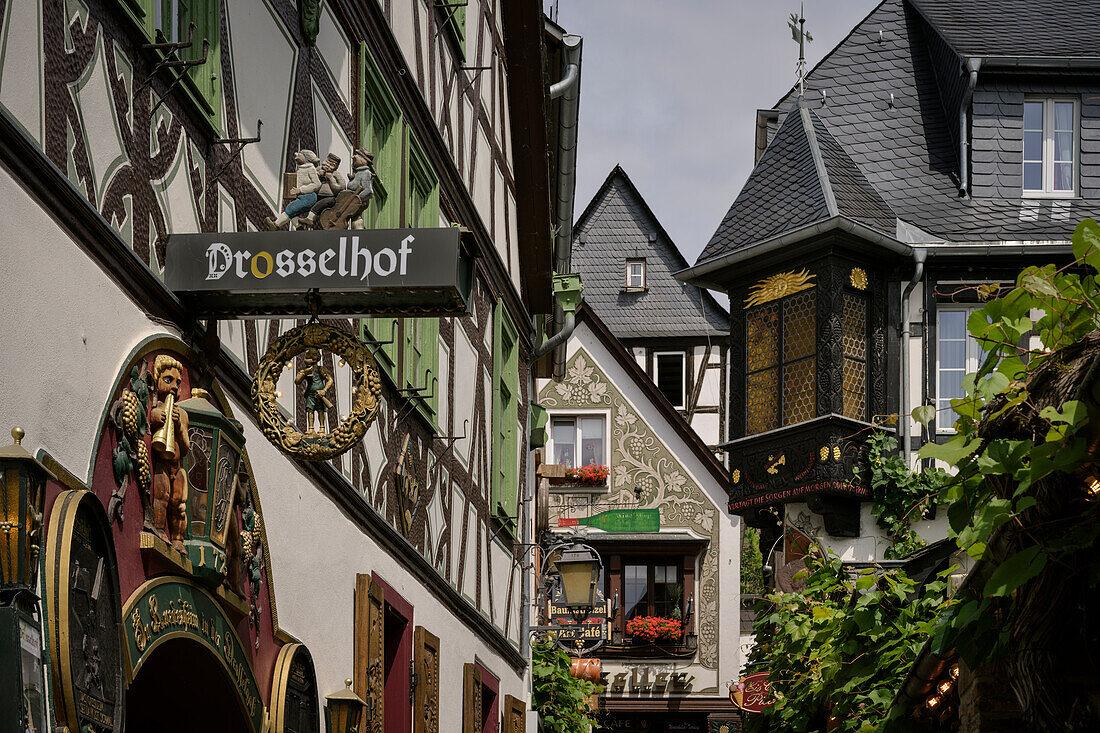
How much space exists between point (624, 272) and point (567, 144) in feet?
57.4

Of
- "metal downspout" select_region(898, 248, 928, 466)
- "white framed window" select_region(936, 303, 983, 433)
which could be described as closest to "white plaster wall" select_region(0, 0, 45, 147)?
"metal downspout" select_region(898, 248, 928, 466)

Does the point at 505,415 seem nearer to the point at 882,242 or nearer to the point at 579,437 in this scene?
the point at 882,242

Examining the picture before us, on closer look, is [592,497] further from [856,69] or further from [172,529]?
[172,529]

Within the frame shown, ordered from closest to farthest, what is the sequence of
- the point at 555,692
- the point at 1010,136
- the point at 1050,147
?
1. the point at 555,692
2. the point at 1010,136
3. the point at 1050,147

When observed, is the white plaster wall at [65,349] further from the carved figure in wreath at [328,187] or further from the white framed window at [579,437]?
the white framed window at [579,437]

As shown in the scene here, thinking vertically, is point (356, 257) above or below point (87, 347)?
above

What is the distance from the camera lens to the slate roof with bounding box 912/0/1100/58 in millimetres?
19656

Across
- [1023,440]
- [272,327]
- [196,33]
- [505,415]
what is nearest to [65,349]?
[196,33]

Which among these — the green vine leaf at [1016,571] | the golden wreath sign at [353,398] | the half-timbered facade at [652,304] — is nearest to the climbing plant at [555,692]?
the golden wreath sign at [353,398]

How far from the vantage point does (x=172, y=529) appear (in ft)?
17.9

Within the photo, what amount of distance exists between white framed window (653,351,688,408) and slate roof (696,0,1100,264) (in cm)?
1101

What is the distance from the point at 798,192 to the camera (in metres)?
19.6

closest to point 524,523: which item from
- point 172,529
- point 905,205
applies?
point 905,205

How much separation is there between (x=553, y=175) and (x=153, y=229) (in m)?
11.1
